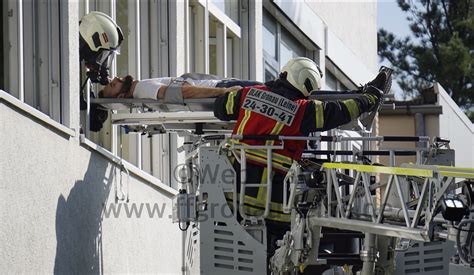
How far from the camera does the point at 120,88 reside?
13.7 meters

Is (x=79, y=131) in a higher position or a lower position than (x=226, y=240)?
higher

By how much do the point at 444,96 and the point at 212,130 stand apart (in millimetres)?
17415

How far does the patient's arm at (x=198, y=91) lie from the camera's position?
1316 cm

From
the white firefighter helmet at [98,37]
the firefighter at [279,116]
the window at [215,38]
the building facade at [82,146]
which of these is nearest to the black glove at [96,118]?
the building facade at [82,146]

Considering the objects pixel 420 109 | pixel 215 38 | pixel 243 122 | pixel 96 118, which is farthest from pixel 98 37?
pixel 420 109

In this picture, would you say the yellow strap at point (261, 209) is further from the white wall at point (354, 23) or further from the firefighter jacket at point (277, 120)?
the white wall at point (354, 23)

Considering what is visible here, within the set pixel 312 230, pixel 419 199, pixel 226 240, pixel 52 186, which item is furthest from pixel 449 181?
pixel 52 186

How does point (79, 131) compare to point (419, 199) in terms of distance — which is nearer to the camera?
point (419, 199)

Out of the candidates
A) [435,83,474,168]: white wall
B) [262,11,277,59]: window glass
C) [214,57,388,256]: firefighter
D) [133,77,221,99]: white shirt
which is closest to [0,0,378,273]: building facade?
[133,77,221,99]: white shirt

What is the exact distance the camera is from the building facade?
1203cm

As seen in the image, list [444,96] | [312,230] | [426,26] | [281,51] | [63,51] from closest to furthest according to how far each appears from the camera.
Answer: [312,230]
[63,51]
[281,51]
[444,96]
[426,26]

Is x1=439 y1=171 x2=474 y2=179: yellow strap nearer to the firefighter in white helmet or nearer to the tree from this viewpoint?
the firefighter in white helmet

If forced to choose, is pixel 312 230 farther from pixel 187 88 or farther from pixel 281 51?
pixel 281 51

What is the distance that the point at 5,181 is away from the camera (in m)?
11.6
